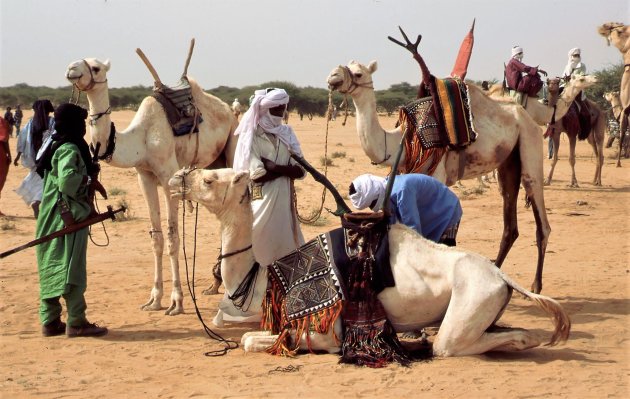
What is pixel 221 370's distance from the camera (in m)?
5.61

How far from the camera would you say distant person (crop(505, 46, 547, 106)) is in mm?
13508

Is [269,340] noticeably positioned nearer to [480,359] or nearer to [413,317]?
[413,317]

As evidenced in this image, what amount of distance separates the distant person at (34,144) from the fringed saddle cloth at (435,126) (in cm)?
447

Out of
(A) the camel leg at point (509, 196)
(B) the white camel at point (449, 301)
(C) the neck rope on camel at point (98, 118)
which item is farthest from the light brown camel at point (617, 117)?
(B) the white camel at point (449, 301)

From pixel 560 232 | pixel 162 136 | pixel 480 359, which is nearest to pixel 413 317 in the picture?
pixel 480 359

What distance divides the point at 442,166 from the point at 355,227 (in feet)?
7.81

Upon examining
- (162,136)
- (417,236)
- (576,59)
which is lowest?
(417,236)

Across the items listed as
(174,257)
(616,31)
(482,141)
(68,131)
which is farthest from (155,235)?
(616,31)

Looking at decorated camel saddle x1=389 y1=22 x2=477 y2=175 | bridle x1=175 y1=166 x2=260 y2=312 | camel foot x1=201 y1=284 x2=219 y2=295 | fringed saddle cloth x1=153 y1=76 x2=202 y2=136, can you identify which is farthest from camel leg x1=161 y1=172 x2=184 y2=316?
decorated camel saddle x1=389 y1=22 x2=477 y2=175

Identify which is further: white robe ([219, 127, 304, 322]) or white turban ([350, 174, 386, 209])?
white robe ([219, 127, 304, 322])

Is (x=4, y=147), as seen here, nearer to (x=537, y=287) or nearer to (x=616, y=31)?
(x=537, y=287)

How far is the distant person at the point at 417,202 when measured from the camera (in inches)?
236

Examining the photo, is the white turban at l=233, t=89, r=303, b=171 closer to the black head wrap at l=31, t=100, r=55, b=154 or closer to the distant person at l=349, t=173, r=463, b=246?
the distant person at l=349, t=173, r=463, b=246

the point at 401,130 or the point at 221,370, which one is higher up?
the point at 401,130
